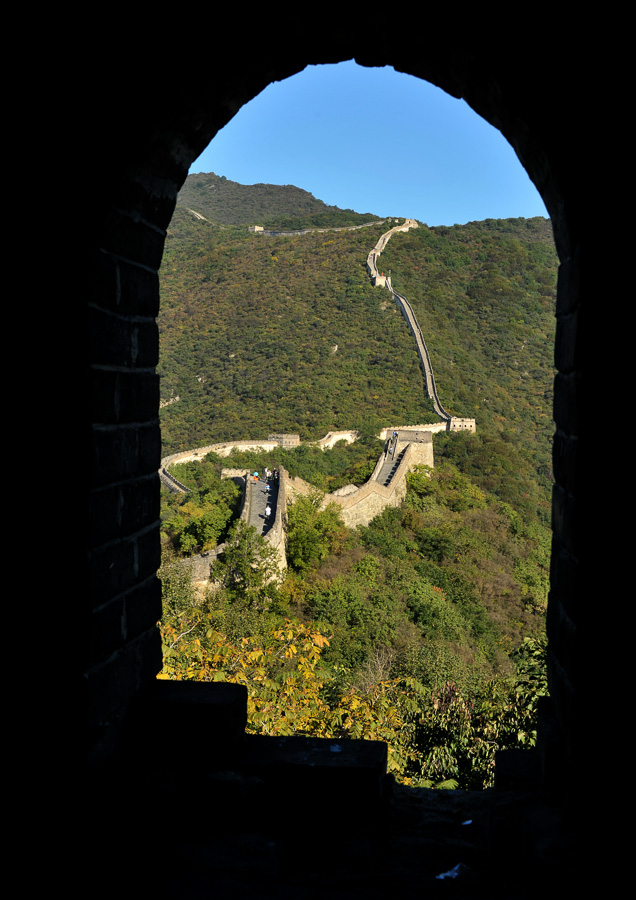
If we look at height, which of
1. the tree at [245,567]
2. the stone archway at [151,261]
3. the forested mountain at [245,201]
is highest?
the forested mountain at [245,201]

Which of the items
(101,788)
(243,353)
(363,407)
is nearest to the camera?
(101,788)

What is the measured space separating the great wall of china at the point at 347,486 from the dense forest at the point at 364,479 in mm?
584

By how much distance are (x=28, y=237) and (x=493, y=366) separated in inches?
1600

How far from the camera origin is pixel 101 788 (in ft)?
4.51

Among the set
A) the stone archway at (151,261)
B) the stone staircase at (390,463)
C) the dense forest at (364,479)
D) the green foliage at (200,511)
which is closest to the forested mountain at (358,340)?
the dense forest at (364,479)

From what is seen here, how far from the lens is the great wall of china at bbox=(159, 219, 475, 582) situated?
700 inches

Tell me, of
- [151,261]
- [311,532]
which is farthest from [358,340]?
[151,261]

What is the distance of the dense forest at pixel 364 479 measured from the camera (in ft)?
16.7

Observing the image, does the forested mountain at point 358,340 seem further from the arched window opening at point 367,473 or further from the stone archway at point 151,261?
the stone archway at point 151,261

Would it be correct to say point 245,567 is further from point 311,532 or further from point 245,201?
point 245,201

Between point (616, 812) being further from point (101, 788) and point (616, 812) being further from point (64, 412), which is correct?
point (64, 412)

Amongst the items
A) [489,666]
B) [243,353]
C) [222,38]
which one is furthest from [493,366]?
[222,38]

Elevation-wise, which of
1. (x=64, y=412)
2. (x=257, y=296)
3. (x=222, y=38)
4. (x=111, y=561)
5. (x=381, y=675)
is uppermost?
(x=257, y=296)

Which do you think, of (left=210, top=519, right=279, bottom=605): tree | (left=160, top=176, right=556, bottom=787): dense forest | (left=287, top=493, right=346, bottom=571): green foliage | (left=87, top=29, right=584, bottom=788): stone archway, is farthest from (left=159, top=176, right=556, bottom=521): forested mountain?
(left=87, top=29, right=584, bottom=788): stone archway
